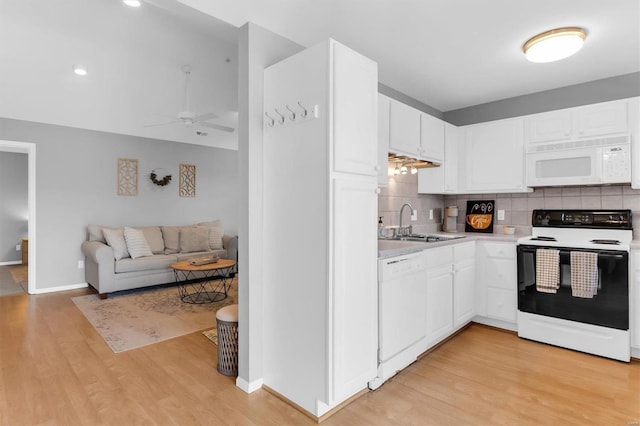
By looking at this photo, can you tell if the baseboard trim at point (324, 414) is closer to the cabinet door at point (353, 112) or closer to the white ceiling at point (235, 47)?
the cabinet door at point (353, 112)

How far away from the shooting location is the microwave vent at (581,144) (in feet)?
9.91

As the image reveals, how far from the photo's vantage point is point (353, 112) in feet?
6.63

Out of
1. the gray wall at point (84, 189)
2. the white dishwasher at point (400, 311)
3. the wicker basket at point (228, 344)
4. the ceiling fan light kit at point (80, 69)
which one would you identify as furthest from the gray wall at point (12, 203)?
the white dishwasher at point (400, 311)

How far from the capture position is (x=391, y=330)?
233cm

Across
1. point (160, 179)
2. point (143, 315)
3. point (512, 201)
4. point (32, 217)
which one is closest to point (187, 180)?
point (160, 179)

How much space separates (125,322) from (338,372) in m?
2.67

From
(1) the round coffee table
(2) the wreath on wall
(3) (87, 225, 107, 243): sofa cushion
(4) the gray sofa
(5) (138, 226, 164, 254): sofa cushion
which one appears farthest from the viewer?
(2) the wreath on wall

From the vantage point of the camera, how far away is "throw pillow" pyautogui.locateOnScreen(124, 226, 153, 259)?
501 cm

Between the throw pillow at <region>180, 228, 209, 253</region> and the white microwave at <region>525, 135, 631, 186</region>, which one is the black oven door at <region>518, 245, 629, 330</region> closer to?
the white microwave at <region>525, 135, 631, 186</region>

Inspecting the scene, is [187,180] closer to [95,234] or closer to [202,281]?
[95,234]

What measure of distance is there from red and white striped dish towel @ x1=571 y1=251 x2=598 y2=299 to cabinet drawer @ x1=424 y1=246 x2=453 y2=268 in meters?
0.94

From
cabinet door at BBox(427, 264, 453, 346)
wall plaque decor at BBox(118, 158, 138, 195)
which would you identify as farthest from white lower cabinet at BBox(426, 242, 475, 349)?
wall plaque decor at BBox(118, 158, 138, 195)

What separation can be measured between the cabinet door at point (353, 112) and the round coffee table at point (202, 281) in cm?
291

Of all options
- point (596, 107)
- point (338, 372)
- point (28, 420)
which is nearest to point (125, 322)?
point (28, 420)
